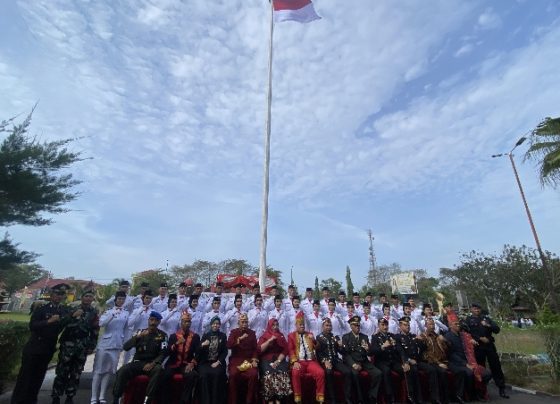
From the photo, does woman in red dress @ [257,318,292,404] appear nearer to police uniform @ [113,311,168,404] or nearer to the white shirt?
police uniform @ [113,311,168,404]

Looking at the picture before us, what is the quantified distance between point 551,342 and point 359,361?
4.65 m

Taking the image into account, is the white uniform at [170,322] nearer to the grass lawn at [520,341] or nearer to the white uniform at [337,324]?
the white uniform at [337,324]

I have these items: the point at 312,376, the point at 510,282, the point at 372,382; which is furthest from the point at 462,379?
the point at 510,282

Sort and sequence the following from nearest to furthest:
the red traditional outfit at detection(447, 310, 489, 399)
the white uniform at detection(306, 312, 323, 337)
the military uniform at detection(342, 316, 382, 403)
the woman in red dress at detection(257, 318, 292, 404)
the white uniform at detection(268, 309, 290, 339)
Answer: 1. the woman in red dress at detection(257, 318, 292, 404)
2. the military uniform at detection(342, 316, 382, 403)
3. the red traditional outfit at detection(447, 310, 489, 399)
4. the white uniform at detection(268, 309, 290, 339)
5. the white uniform at detection(306, 312, 323, 337)

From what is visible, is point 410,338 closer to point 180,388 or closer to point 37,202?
point 180,388

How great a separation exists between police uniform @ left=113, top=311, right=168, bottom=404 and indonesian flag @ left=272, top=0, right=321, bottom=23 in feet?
34.2

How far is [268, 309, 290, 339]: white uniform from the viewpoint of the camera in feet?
25.6

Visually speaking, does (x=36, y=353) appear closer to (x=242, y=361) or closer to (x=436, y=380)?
(x=242, y=361)

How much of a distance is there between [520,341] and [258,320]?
277 inches

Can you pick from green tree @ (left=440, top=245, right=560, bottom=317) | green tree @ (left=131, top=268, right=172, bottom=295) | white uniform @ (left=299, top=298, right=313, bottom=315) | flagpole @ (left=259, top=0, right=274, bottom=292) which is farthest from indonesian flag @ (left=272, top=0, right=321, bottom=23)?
green tree @ (left=131, top=268, right=172, bottom=295)

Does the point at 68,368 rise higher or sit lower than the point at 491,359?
lower

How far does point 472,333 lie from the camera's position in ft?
25.7

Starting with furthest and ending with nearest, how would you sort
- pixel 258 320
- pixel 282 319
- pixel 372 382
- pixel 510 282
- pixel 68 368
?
1. pixel 510 282
2. pixel 282 319
3. pixel 258 320
4. pixel 372 382
5. pixel 68 368

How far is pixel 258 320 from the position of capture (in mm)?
7730
